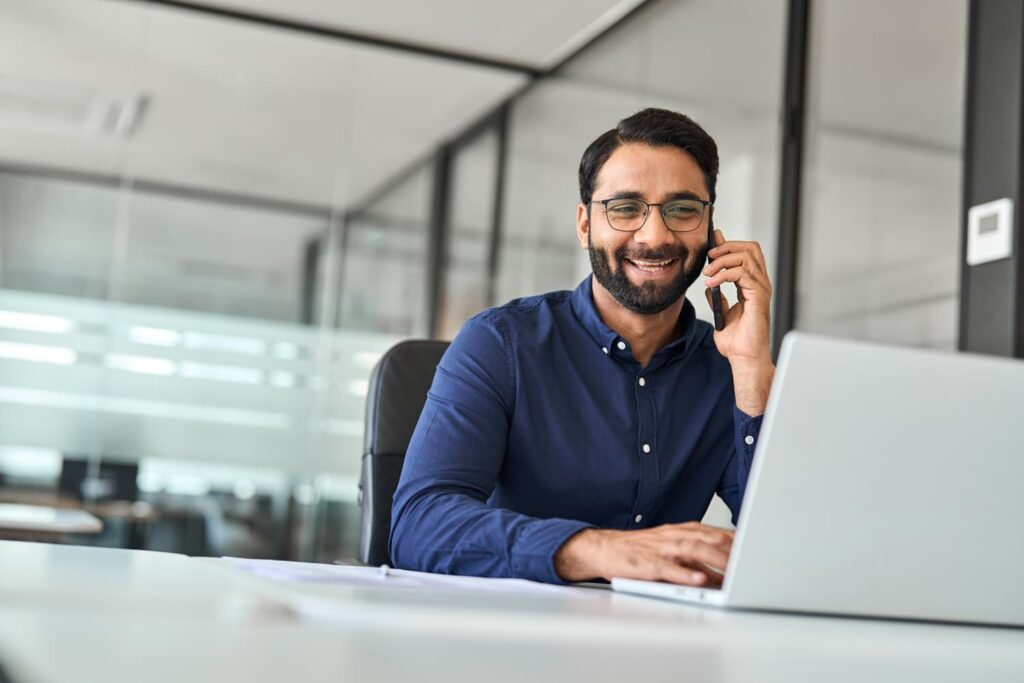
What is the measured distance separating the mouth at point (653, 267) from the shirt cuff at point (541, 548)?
2.25ft

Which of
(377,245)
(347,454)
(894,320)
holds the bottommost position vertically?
(347,454)

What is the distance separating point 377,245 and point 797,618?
14.6ft

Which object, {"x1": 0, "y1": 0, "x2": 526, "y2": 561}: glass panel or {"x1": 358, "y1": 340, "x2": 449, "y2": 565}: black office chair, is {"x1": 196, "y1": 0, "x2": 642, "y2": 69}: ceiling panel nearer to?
{"x1": 0, "y1": 0, "x2": 526, "y2": 561}: glass panel

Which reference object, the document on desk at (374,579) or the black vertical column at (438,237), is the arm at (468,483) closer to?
the document on desk at (374,579)

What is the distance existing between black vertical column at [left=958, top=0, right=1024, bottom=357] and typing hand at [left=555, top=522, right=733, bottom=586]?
159 centimetres

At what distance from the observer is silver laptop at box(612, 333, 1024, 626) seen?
0.95 m

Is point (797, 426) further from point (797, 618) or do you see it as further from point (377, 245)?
point (377, 245)

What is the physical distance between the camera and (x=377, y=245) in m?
5.28

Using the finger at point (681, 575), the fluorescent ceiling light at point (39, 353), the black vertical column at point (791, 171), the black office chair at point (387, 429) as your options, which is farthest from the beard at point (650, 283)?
the fluorescent ceiling light at point (39, 353)

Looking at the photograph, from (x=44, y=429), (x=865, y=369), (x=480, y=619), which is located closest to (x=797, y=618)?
(x=865, y=369)

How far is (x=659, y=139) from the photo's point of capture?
1.91 meters

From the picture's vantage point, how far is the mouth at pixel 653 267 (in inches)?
74.0

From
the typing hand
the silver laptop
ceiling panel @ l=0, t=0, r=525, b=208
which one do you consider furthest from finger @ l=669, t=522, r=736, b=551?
ceiling panel @ l=0, t=0, r=525, b=208

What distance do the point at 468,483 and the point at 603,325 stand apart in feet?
1.36
